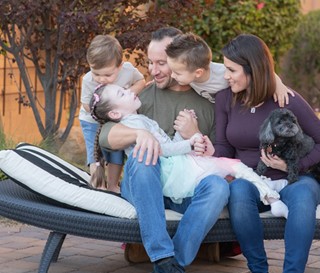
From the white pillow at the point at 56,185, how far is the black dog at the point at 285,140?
73 cm

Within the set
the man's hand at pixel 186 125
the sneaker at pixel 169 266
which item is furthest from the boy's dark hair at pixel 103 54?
the sneaker at pixel 169 266

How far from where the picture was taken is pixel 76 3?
7184 mm

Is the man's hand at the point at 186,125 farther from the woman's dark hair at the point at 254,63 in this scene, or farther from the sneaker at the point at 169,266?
the sneaker at the point at 169,266

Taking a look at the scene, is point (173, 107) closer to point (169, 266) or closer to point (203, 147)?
point (203, 147)

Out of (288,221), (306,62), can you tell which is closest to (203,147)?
(288,221)

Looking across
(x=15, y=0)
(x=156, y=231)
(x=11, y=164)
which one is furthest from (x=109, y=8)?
(x=156, y=231)

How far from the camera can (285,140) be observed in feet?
14.9

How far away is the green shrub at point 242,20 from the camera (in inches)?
406

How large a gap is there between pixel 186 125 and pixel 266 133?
1.60 ft

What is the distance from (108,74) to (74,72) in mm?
2545

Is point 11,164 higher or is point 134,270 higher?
point 11,164

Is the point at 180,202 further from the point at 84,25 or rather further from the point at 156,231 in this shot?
the point at 84,25

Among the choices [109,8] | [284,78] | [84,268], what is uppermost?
[109,8]

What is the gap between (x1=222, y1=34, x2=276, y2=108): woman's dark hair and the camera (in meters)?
4.67
